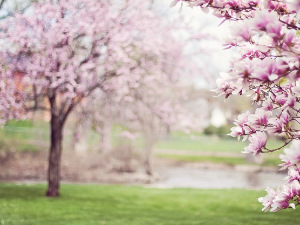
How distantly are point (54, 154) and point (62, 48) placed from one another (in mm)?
2756

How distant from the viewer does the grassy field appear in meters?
7.04

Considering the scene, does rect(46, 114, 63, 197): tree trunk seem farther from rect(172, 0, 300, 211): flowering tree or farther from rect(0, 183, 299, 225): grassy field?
rect(172, 0, 300, 211): flowering tree

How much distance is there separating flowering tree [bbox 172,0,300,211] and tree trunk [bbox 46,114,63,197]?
7.11 metres

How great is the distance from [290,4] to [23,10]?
790cm

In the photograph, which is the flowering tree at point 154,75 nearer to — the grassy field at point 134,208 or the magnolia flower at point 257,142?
the grassy field at point 134,208

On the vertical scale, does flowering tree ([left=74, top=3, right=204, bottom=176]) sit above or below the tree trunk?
above

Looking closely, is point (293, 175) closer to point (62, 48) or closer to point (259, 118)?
point (259, 118)

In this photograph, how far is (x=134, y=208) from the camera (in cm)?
883

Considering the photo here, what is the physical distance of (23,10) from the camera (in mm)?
8758

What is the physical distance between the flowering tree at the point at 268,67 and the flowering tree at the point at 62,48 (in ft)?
18.2

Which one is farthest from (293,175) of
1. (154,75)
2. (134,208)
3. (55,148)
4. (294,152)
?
(154,75)

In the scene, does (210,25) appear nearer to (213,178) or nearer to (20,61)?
(20,61)

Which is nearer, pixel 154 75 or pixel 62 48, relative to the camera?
pixel 62 48

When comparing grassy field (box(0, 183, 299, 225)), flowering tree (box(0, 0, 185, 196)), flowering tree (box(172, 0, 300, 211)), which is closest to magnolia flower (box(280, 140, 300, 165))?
flowering tree (box(172, 0, 300, 211))
